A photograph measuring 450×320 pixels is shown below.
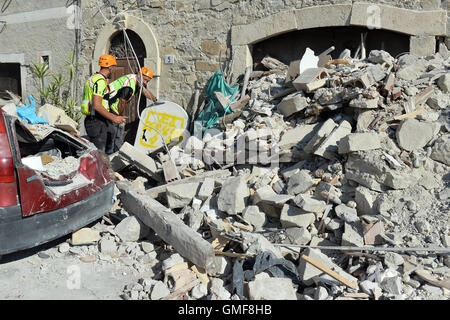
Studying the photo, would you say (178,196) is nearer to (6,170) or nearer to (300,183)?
(300,183)

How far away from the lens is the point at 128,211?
174 inches

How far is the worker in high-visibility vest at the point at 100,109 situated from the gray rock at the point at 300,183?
2.71 metres

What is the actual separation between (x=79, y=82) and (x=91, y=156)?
5899 millimetres

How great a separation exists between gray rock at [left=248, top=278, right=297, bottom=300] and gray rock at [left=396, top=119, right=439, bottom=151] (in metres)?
2.10

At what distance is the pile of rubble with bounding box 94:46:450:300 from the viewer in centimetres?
311

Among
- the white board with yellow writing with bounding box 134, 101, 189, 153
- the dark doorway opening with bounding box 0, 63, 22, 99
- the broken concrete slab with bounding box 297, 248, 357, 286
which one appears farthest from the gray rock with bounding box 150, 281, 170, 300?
the dark doorway opening with bounding box 0, 63, 22, 99

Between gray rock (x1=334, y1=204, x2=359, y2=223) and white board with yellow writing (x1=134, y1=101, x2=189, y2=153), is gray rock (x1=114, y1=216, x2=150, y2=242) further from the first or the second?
white board with yellow writing (x1=134, y1=101, x2=189, y2=153)

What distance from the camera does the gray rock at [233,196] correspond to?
13.4ft

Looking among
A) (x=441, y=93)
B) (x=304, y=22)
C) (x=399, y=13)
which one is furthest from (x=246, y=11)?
(x=441, y=93)

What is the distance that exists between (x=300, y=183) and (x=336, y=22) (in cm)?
361

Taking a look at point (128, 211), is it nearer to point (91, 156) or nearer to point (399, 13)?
point (91, 156)

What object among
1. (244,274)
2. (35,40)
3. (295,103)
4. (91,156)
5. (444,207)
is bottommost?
(244,274)

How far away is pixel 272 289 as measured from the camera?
288cm

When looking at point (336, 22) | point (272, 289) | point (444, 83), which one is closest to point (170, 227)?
point (272, 289)
